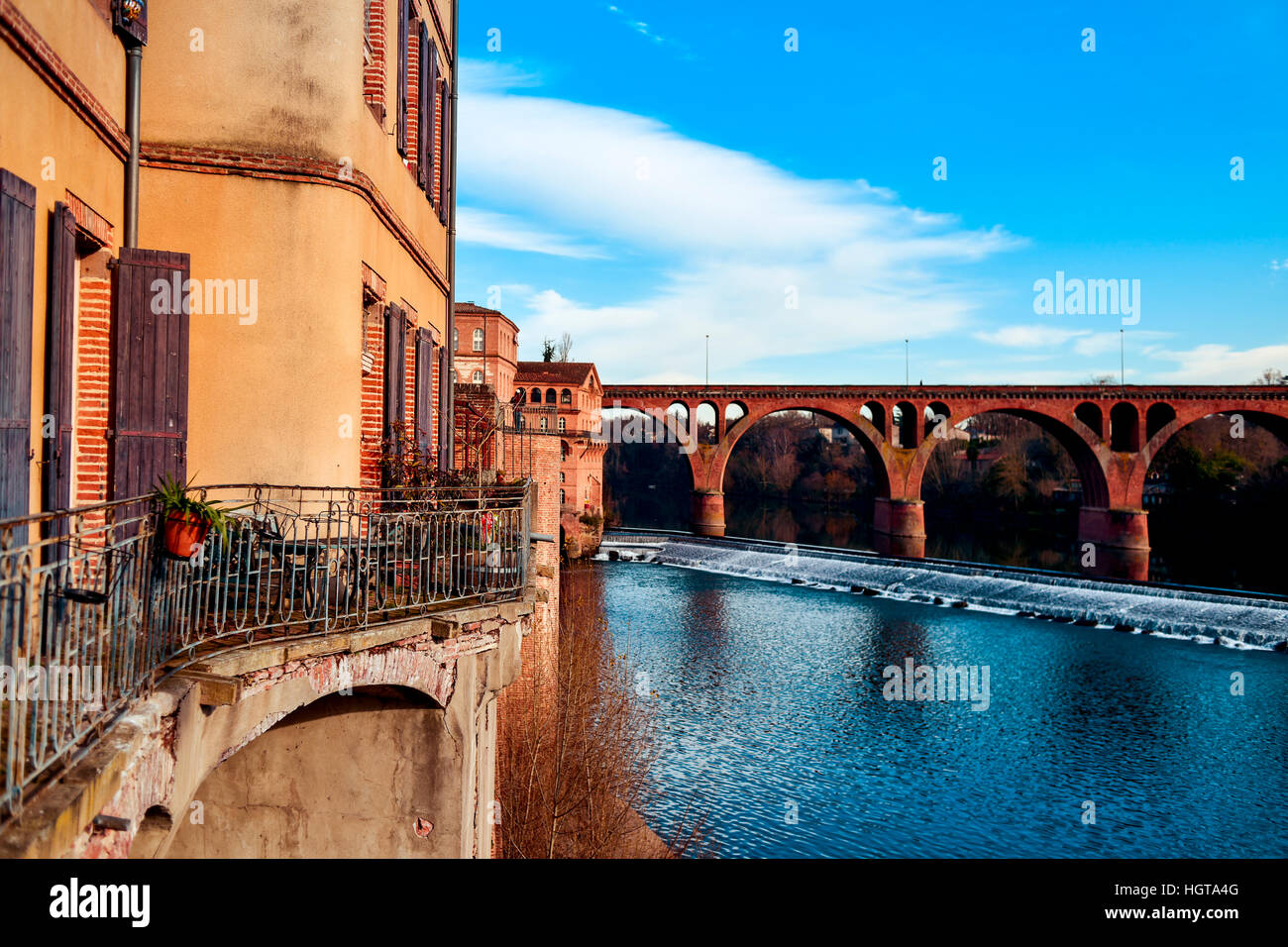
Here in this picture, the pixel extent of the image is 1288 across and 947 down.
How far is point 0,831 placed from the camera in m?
2.72

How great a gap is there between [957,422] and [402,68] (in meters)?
52.3

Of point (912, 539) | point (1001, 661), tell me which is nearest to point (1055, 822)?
point (1001, 661)

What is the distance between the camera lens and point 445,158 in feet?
38.4

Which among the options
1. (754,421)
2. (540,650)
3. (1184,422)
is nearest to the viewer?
(540,650)

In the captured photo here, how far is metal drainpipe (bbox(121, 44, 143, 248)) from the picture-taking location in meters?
6.64

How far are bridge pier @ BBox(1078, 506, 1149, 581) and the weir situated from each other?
12.3 m

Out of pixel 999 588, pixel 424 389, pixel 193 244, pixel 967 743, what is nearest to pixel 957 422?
pixel 999 588

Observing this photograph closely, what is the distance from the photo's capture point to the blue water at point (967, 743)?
13.7 metres

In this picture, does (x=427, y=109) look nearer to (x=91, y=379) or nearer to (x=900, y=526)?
(x=91, y=379)

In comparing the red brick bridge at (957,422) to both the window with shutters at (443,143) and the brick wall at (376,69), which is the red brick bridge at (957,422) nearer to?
the window with shutters at (443,143)

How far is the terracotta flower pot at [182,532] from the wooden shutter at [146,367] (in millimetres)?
2205

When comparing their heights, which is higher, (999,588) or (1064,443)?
(1064,443)

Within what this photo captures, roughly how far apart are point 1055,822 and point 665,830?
229 inches
